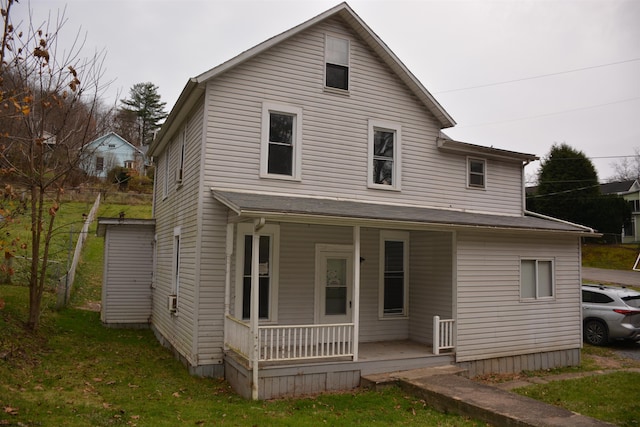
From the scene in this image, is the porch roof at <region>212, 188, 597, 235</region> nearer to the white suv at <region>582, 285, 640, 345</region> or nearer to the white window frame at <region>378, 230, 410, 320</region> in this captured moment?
the white window frame at <region>378, 230, 410, 320</region>

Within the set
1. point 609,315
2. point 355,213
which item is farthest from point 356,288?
point 609,315

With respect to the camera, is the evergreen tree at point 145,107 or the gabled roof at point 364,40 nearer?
the gabled roof at point 364,40

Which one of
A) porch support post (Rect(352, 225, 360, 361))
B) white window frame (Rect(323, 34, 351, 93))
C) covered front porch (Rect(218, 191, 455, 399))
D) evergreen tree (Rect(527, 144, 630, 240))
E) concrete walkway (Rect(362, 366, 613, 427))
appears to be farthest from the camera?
evergreen tree (Rect(527, 144, 630, 240))

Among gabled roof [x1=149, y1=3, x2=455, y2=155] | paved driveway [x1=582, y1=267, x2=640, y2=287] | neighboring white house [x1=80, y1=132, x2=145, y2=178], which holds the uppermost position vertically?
neighboring white house [x1=80, y1=132, x2=145, y2=178]

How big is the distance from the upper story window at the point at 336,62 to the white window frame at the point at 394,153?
1.24 metres

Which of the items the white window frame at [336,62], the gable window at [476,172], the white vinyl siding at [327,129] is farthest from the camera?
the gable window at [476,172]

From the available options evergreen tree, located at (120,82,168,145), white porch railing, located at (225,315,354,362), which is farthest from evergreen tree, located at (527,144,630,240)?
evergreen tree, located at (120,82,168,145)

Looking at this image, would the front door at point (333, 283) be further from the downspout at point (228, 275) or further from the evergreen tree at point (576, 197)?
the evergreen tree at point (576, 197)

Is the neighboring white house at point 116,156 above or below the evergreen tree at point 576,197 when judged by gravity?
above

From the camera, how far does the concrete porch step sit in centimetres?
930

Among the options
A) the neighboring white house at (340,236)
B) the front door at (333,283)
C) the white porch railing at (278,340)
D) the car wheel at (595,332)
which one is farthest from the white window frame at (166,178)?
the car wheel at (595,332)

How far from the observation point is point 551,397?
367 inches

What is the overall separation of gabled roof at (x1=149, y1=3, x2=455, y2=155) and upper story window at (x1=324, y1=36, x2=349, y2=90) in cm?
53

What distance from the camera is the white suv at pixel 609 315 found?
1440cm
